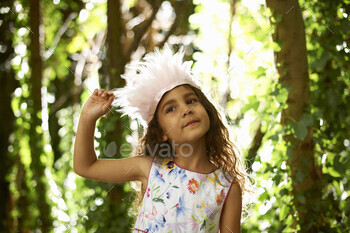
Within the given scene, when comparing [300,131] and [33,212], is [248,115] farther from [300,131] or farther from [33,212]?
[33,212]

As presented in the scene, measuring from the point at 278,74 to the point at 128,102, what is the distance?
482 mm

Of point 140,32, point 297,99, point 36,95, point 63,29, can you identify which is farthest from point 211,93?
point 63,29

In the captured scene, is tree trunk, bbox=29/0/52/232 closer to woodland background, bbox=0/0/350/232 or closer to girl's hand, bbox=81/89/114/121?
woodland background, bbox=0/0/350/232

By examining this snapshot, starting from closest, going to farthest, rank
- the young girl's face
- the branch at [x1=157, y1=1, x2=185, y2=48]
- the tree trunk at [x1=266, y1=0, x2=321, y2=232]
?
1. the young girl's face
2. the tree trunk at [x1=266, y1=0, x2=321, y2=232]
3. the branch at [x1=157, y1=1, x2=185, y2=48]

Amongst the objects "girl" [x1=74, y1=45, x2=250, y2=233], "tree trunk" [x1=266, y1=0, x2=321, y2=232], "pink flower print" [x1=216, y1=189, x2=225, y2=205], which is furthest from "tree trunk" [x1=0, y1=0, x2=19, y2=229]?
"pink flower print" [x1=216, y1=189, x2=225, y2=205]

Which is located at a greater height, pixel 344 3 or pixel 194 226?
pixel 344 3

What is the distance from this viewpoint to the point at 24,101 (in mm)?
2227

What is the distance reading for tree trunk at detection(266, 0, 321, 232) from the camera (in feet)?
4.22

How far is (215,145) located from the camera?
1.20 metres

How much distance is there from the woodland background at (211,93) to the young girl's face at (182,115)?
31 cm

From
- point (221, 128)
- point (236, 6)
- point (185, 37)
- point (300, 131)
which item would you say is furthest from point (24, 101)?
point (300, 131)

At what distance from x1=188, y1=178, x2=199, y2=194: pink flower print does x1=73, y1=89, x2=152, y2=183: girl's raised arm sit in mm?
123

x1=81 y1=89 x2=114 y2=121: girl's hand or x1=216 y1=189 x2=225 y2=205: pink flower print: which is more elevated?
x1=81 y1=89 x2=114 y2=121: girl's hand

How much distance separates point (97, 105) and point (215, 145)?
1.12 ft
